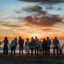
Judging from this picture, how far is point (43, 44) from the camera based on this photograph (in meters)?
43.8

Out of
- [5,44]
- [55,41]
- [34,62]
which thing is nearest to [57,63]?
[34,62]

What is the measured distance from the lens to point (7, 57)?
41.8 metres

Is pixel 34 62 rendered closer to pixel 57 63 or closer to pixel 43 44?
pixel 57 63

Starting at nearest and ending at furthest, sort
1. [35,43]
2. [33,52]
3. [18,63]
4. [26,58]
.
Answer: [18,63], [26,58], [35,43], [33,52]

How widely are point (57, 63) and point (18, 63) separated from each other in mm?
3503

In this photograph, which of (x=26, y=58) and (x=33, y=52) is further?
(x=33, y=52)

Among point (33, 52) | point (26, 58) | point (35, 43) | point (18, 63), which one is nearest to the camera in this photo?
point (18, 63)

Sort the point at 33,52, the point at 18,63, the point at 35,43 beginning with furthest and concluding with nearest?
the point at 33,52 < the point at 35,43 < the point at 18,63

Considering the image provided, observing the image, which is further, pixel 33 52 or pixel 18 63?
pixel 33 52

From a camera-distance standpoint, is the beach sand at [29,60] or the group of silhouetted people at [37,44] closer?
the beach sand at [29,60]

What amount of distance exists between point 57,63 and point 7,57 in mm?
6324

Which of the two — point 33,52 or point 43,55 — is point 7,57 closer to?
point 43,55

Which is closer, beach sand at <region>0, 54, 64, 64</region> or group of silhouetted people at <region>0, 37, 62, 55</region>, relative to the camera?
beach sand at <region>0, 54, 64, 64</region>

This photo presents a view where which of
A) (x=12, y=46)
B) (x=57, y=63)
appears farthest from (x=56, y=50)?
(x=57, y=63)
